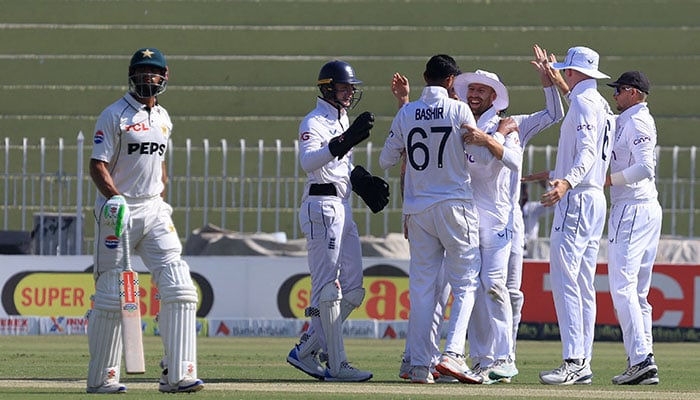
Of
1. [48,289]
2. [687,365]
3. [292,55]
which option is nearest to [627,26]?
[292,55]

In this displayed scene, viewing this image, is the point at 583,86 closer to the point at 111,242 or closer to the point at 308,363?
the point at 308,363

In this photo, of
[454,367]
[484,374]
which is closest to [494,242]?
[484,374]

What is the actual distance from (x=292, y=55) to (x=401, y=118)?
16780 millimetres

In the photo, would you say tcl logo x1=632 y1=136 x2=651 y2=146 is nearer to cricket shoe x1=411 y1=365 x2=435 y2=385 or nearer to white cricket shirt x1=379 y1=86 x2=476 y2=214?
white cricket shirt x1=379 y1=86 x2=476 y2=214

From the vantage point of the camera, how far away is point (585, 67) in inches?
402

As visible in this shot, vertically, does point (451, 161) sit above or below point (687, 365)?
above

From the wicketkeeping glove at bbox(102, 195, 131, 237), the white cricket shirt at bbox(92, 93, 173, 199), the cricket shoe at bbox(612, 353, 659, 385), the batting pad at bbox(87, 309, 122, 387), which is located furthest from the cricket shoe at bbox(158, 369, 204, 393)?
the cricket shoe at bbox(612, 353, 659, 385)

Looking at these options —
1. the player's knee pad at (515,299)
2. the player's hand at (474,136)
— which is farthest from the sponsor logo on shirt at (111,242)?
the player's knee pad at (515,299)

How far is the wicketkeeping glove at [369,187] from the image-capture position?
1030cm

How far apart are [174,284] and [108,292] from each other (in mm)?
375

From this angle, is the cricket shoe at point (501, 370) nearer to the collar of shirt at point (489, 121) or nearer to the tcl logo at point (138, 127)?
the collar of shirt at point (489, 121)

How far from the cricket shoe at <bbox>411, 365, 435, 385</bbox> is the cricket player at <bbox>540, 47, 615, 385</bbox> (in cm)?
75

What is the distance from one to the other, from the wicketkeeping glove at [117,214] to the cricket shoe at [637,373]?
11.8ft

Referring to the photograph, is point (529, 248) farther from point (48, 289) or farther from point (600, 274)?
point (48, 289)
